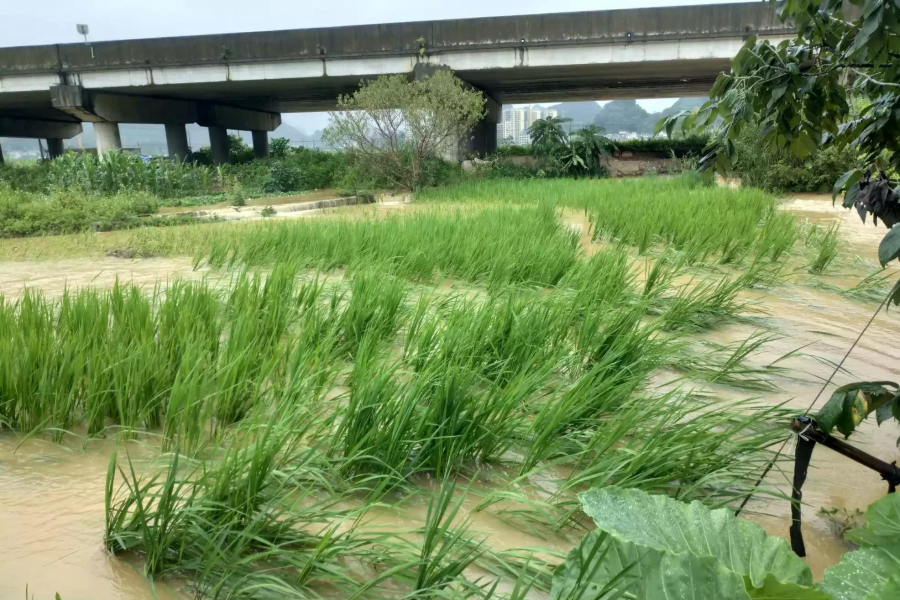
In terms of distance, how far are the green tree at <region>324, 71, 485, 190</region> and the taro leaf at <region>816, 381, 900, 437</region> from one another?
39.0 ft

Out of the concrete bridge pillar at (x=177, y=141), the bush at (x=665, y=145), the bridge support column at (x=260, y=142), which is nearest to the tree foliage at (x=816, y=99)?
the bush at (x=665, y=145)

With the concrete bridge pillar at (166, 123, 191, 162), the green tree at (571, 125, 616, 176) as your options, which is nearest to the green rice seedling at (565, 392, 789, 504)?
the green tree at (571, 125, 616, 176)

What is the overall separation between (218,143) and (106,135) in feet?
14.8

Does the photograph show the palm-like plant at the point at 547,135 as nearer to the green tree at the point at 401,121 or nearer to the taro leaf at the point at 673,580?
the green tree at the point at 401,121

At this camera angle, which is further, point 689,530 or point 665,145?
point 665,145

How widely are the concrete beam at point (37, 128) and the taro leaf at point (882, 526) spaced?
98.6 feet

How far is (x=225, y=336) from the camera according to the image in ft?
8.83

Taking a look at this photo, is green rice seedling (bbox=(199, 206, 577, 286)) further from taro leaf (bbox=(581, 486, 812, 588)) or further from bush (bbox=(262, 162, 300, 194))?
bush (bbox=(262, 162, 300, 194))

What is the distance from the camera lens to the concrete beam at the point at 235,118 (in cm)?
2158

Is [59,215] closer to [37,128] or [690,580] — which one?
[690,580]

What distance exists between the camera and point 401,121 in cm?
1275

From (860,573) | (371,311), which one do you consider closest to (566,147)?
(371,311)

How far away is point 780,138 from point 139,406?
1.97 metres

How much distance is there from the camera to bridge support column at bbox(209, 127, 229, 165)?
21719mm
